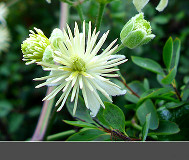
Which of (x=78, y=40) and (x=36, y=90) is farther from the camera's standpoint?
(x=36, y=90)

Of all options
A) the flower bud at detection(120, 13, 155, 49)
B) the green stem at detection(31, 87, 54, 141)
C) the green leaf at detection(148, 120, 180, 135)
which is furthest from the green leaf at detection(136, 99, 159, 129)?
the green stem at detection(31, 87, 54, 141)

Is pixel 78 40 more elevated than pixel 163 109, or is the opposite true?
pixel 78 40

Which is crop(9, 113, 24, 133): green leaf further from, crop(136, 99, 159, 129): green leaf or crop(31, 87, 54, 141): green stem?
crop(136, 99, 159, 129): green leaf

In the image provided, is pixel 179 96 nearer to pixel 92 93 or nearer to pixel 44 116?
pixel 92 93

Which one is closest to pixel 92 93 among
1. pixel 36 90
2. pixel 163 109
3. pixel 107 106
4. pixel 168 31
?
pixel 107 106

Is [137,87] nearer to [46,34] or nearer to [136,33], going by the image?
[136,33]
